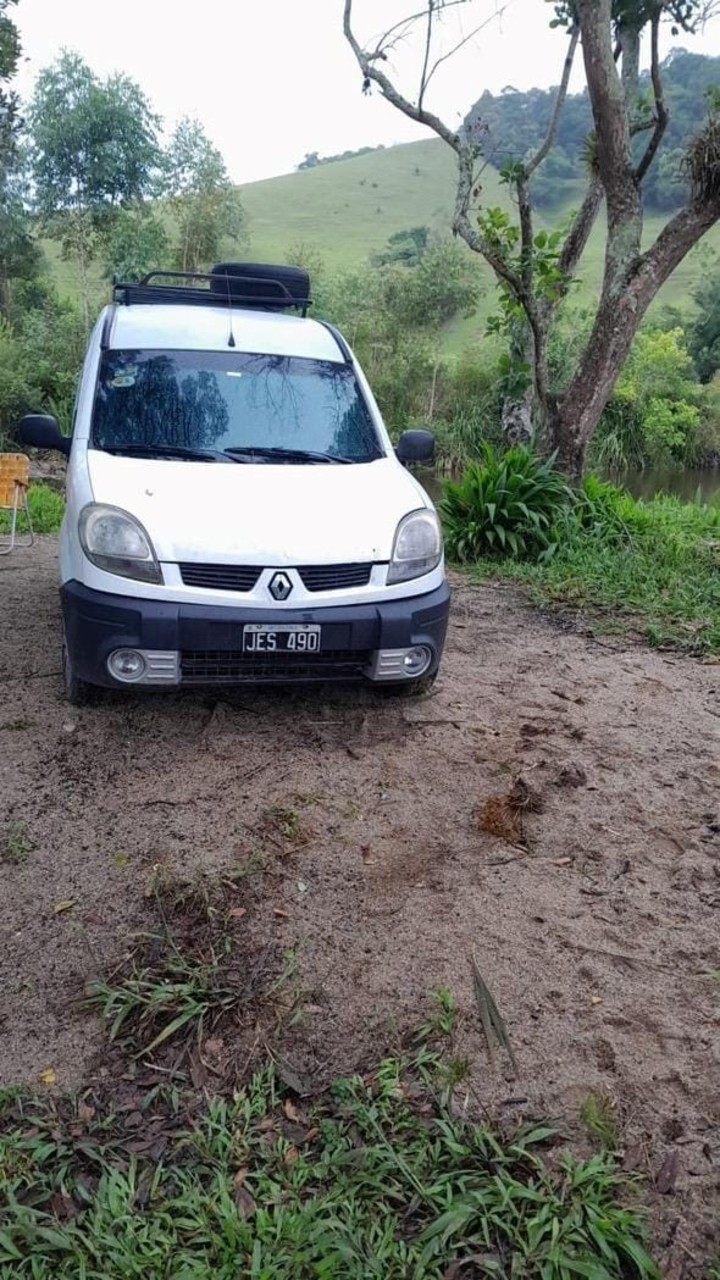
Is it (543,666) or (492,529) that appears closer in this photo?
(543,666)

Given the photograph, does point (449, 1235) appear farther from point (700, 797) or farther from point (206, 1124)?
point (700, 797)

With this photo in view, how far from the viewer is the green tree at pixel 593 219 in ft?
23.5

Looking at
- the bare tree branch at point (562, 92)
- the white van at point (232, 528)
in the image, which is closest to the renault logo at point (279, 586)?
the white van at point (232, 528)

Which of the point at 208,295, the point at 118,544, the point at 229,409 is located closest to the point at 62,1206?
the point at 118,544

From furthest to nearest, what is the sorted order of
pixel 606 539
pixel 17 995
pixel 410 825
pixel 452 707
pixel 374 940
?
pixel 606 539 → pixel 452 707 → pixel 410 825 → pixel 374 940 → pixel 17 995

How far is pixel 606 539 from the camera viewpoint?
7.38 metres

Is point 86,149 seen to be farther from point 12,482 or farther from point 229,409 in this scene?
point 229,409

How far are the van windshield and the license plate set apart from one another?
1.01 meters

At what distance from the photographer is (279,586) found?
11.6ft

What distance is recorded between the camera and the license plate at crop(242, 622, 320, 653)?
3.52 meters

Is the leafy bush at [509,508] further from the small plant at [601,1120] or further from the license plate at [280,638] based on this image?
the small plant at [601,1120]

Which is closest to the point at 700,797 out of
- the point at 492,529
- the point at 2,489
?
the point at 492,529

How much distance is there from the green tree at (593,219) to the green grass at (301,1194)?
22.3 feet

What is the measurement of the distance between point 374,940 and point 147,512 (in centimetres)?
191
